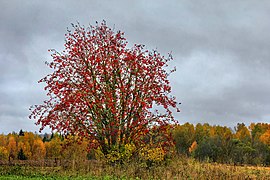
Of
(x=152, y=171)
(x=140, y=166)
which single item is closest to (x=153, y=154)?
(x=140, y=166)

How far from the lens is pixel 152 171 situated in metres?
15.5

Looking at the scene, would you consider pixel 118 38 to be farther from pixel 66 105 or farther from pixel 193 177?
pixel 193 177

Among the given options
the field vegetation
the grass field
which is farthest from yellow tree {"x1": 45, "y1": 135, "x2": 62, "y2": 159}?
the grass field

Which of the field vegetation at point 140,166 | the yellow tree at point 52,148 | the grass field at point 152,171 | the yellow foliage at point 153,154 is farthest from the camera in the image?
the yellow tree at point 52,148

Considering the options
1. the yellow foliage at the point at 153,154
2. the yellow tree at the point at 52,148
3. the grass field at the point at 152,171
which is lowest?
the grass field at the point at 152,171

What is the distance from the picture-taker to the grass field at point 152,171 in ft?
46.9

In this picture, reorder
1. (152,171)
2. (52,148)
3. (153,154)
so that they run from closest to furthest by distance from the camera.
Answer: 1. (152,171)
2. (153,154)
3. (52,148)

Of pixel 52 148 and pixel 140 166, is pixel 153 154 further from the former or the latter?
pixel 52 148

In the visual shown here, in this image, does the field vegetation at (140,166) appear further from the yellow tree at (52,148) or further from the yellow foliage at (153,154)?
the yellow tree at (52,148)

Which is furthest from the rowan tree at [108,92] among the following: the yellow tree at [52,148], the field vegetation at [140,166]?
the yellow tree at [52,148]

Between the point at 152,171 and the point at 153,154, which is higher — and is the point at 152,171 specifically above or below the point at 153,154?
below

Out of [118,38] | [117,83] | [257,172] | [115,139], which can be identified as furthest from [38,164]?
[257,172]

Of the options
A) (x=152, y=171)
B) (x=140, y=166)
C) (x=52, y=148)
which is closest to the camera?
(x=152, y=171)

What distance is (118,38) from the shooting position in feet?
62.7
